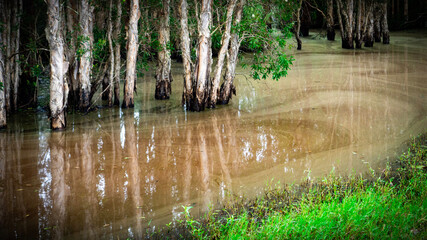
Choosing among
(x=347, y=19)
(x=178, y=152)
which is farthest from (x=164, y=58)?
(x=347, y=19)

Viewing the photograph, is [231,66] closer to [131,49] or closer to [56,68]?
[131,49]

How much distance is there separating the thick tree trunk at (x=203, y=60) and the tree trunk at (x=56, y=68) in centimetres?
376

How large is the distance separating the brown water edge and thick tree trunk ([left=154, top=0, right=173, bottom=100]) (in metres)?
0.63

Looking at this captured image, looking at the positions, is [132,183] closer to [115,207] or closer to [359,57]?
[115,207]

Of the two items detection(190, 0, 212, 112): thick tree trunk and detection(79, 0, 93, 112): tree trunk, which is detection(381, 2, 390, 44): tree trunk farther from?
detection(79, 0, 93, 112): tree trunk

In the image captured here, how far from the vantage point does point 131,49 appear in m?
12.6

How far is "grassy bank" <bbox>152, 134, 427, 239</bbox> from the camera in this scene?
4672 millimetres

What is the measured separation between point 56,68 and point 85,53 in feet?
7.03

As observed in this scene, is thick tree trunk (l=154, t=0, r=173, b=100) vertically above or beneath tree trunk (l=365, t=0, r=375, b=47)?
beneath

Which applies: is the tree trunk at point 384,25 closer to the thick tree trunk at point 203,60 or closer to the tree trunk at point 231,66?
the tree trunk at point 231,66

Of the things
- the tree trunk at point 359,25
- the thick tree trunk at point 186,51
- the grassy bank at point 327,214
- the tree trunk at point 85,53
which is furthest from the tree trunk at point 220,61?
the tree trunk at point 359,25

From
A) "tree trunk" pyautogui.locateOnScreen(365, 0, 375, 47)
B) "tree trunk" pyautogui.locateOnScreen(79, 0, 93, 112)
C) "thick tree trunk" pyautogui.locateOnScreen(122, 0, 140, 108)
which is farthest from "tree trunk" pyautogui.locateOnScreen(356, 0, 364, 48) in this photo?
"tree trunk" pyautogui.locateOnScreen(79, 0, 93, 112)

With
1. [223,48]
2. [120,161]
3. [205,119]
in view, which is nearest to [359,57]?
[223,48]

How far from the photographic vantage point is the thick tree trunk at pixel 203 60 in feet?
39.5
